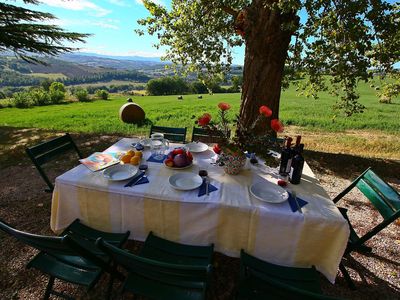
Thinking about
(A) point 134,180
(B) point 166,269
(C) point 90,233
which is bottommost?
(C) point 90,233

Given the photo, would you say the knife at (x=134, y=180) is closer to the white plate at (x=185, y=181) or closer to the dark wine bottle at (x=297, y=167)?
the white plate at (x=185, y=181)

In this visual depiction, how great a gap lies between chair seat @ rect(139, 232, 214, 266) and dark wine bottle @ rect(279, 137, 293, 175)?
1.23 metres

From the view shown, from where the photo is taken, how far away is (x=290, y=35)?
5078 millimetres

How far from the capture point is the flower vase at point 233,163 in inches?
104

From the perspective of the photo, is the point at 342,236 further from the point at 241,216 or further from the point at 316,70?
the point at 316,70

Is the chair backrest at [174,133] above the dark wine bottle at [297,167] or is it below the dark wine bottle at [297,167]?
below

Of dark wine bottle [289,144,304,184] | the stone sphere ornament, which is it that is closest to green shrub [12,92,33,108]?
the stone sphere ornament

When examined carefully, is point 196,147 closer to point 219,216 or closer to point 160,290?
point 219,216

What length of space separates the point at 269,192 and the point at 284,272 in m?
0.74

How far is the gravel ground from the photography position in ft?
8.55

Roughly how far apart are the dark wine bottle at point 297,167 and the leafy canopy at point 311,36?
229 centimetres

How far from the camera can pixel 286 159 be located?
271cm

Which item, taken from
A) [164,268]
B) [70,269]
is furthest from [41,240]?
[164,268]

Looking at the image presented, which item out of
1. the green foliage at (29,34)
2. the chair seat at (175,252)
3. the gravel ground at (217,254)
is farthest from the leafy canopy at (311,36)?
the green foliage at (29,34)
